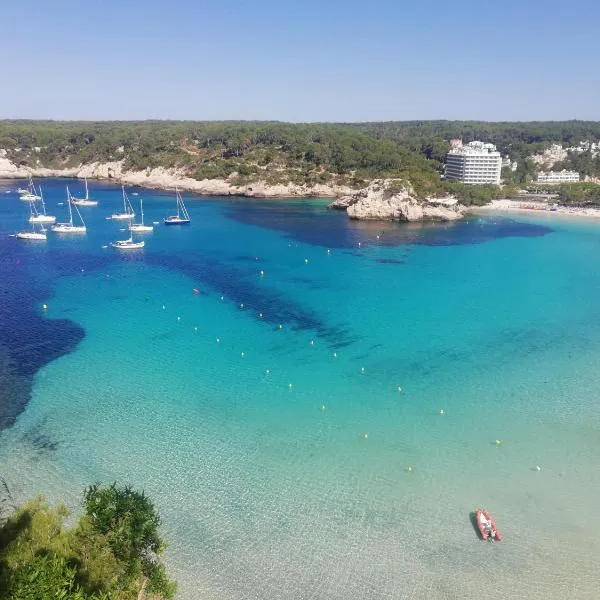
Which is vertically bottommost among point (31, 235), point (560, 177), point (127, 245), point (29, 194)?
point (127, 245)

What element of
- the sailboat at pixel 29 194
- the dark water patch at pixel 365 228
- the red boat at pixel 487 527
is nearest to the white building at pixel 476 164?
the dark water patch at pixel 365 228

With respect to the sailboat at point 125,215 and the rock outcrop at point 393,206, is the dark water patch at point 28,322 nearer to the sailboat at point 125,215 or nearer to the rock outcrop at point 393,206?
the sailboat at point 125,215

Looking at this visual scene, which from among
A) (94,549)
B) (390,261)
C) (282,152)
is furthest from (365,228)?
(94,549)

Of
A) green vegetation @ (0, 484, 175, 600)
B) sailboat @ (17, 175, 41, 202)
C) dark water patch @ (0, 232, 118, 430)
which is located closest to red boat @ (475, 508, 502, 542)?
green vegetation @ (0, 484, 175, 600)

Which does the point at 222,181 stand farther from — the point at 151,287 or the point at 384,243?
the point at 151,287

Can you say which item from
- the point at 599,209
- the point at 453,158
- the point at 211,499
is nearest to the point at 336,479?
the point at 211,499

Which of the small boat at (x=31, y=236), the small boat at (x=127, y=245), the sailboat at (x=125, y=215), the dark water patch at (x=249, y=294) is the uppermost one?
the sailboat at (x=125, y=215)

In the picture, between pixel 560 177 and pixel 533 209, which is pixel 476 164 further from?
pixel 560 177

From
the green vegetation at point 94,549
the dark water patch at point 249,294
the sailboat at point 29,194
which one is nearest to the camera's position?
the green vegetation at point 94,549
